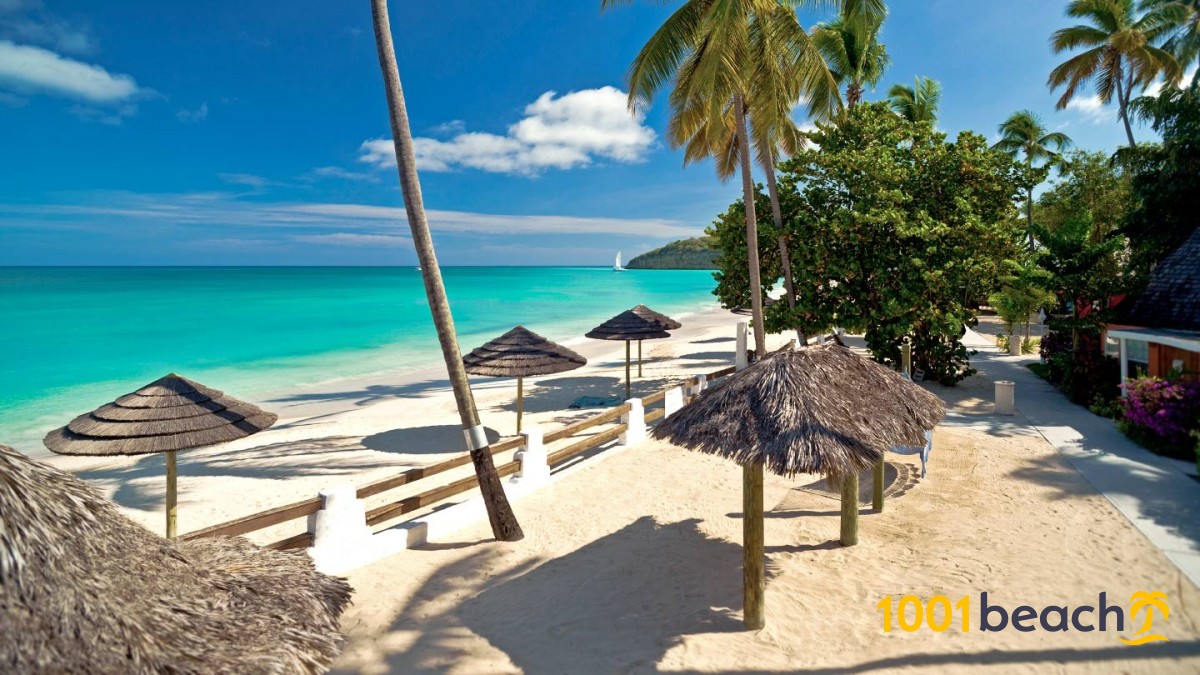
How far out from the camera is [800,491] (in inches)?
339

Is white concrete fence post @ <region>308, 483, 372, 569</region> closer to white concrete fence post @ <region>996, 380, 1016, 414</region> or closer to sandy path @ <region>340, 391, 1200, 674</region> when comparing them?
sandy path @ <region>340, 391, 1200, 674</region>

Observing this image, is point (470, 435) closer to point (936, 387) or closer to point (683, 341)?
point (936, 387)

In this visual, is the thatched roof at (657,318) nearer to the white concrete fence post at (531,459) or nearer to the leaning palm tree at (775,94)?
the leaning palm tree at (775,94)

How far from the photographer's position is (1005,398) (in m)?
12.7

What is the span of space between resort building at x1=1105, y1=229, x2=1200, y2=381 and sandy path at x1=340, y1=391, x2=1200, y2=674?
15.5 feet

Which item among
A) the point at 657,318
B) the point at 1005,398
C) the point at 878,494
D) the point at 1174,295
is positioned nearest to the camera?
the point at 878,494

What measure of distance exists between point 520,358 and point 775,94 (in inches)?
304

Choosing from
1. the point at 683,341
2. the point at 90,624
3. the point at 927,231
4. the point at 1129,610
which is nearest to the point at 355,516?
the point at 90,624

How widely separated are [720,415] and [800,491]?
12.9 feet

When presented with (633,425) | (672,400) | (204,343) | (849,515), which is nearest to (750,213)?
(672,400)

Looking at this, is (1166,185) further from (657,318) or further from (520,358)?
(520,358)

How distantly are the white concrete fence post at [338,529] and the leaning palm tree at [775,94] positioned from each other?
977cm

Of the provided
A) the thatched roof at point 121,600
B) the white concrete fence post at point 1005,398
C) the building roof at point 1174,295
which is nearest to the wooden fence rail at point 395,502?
the thatched roof at point 121,600

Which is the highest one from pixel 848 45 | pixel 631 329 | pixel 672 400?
pixel 848 45
